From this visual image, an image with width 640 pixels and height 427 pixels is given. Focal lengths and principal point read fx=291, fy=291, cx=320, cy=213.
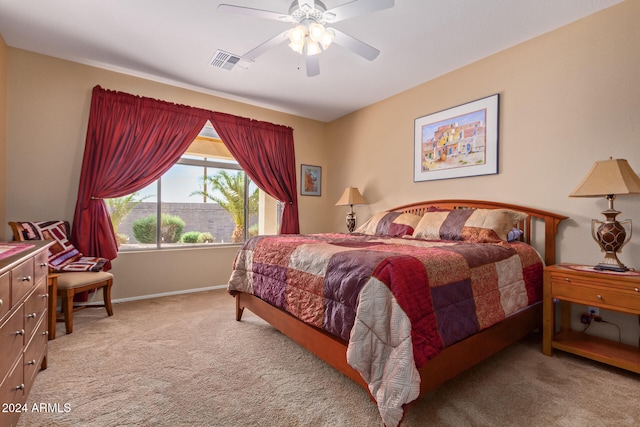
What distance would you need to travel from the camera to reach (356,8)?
191 centimetres

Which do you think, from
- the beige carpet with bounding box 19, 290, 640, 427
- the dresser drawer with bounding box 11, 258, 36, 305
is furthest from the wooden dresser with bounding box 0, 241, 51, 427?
the beige carpet with bounding box 19, 290, 640, 427

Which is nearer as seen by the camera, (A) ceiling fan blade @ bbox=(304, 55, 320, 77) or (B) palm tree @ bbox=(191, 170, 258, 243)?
(A) ceiling fan blade @ bbox=(304, 55, 320, 77)

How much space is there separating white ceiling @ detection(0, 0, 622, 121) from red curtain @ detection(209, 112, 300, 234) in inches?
23.8

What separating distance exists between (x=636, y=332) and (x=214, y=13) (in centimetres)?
408

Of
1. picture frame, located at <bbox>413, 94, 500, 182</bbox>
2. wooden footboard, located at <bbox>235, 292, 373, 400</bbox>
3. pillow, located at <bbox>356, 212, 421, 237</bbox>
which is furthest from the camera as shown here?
pillow, located at <bbox>356, 212, 421, 237</bbox>

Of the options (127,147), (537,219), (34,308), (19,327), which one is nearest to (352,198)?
(537,219)

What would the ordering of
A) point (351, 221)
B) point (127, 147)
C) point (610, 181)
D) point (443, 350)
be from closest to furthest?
point (443, 350) < point (610, 181) < point (127, 147) < point (351, 221)

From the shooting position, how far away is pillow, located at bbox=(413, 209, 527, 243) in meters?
2.45

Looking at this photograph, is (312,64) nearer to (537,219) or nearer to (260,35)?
(260,35)

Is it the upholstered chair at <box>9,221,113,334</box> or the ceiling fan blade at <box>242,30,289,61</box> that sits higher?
the ceiling fan blade at <box>242,30,289,61</box>

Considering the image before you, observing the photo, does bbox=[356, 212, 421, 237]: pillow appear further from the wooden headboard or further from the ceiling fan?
the ceiling fan

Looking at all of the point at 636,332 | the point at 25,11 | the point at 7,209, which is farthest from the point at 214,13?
the point at 636,332

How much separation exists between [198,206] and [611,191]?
170 inches

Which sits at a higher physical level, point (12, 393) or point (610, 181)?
point (610, 181)
